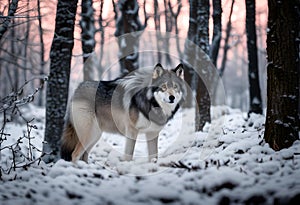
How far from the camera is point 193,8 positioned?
10.4 metres

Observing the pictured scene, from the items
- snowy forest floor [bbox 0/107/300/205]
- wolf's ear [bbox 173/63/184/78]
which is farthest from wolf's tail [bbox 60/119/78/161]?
wolf's ear [bbox 173/63/184/78]

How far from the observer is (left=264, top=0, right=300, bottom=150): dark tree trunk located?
4.03m

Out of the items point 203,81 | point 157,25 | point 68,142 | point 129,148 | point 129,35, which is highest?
point 157,25

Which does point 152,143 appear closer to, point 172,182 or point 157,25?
point 172,182

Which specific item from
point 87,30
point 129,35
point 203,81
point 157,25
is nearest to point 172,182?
point 203,81

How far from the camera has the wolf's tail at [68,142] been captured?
5.45 meters

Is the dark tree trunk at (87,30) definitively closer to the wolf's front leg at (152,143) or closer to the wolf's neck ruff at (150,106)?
the wolf's neck ruff at (150,106)

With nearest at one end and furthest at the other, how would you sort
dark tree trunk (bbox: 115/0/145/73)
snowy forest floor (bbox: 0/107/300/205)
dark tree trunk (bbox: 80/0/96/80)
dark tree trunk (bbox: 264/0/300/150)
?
snowy forest floor (bbox: 0/107/300/205) < dark tree trunk (bbox: 264/0/300/150) < dark tree trunk (bbox: 115/0/145/73) < dark tree trunk (bbox: 80/0/96/80)

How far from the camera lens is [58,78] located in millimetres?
6203

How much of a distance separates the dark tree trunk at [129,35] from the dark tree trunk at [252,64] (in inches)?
157

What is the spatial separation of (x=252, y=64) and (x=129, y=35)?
456 centimetres

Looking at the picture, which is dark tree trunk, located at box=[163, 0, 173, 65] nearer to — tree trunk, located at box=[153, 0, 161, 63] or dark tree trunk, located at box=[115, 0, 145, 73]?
tree trunk, located at box=[153, 0, 161, 63]

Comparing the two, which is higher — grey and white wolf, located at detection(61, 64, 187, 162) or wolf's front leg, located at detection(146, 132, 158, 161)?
grey and white wolf, located at detection(61, 64, 187, 162)

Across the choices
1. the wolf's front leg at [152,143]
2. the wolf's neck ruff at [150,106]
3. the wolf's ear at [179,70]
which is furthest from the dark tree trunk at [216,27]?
the wolf's front leg at [152,143]
